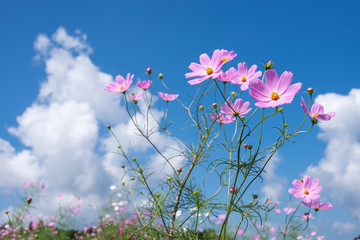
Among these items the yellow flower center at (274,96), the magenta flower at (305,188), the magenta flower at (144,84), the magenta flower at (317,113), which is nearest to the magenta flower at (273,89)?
the yellow flower center at (274,96)

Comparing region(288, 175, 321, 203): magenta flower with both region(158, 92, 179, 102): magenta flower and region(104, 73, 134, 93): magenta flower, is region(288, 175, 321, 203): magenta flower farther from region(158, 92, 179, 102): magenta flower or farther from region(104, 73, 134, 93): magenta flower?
region(104, 73, 134, 93): magenta flower

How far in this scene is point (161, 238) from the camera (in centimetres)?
202

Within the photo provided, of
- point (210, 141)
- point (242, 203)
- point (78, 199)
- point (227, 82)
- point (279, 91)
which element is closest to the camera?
point (279, 91)

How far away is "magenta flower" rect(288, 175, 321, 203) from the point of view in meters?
1.68

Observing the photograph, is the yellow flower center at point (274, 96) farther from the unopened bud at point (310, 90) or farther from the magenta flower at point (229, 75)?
the magenta flower at point (229, 75)

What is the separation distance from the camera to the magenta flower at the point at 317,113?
131 centimetres

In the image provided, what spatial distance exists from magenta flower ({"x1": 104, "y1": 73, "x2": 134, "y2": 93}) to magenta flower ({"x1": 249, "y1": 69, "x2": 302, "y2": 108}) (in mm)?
860

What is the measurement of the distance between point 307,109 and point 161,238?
1.19m

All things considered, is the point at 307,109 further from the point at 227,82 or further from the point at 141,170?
the point at 141,170

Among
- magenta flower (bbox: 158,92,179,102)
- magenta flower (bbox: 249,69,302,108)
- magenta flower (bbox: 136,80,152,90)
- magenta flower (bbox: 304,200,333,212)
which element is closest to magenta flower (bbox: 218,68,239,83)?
magenta flower (bbox: 249,69,302,108)

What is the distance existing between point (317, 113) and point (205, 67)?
0.51 metres

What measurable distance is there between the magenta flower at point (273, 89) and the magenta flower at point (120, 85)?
0.86 m

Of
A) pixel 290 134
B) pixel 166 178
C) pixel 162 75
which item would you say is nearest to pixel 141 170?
pixel 166 178

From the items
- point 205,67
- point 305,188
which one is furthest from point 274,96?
point 305,188
